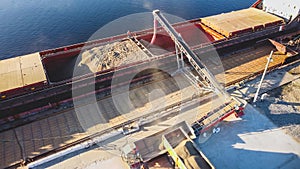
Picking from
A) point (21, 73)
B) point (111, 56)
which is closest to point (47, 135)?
point (21, 73)

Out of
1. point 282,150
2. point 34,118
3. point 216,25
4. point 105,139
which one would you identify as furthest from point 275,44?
point 34,118

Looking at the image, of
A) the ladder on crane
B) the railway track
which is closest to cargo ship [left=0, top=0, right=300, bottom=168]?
the railway track

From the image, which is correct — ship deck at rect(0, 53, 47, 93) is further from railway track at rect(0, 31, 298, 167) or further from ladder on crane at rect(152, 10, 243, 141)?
ladder on crane at rect(152, 10, 243, 141)

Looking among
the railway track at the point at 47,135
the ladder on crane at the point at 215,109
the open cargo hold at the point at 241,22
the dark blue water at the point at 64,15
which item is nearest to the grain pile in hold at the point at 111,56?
the railway track at the point at 47,135

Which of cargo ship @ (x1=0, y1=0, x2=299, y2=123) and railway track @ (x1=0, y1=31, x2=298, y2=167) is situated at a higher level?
cargo ship @ (x1=0, y1=0, x2=299, y2=123)

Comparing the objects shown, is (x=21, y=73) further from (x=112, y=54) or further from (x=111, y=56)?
(x=112, y=54)

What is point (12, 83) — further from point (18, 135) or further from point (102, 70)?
point (102, 70)
